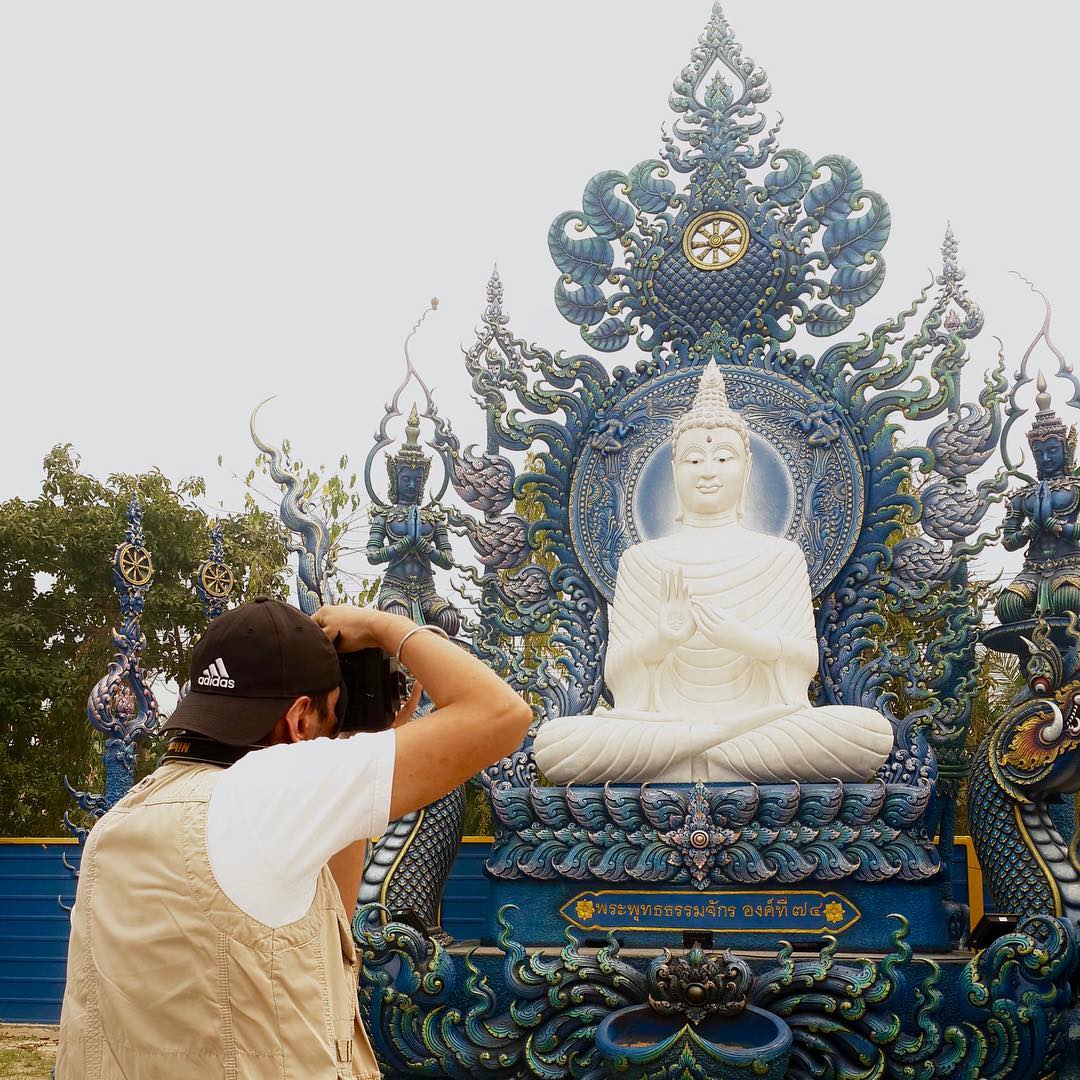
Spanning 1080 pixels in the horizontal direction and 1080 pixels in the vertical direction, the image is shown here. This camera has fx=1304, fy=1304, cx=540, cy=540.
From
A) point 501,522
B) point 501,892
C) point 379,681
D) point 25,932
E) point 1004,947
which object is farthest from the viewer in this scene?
point 25,932

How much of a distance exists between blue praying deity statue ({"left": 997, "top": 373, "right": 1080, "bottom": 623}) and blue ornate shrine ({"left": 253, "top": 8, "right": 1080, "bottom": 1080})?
0.02 metres

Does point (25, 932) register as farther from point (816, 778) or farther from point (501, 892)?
point (816, 778)

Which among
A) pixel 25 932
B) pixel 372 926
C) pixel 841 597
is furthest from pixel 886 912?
pixel 25 932

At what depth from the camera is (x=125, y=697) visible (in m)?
7.67

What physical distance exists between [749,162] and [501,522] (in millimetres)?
2712

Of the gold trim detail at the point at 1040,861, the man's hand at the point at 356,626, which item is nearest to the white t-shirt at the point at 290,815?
the man's hand at the point at 356,626

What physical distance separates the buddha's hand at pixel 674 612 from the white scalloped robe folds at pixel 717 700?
141mm

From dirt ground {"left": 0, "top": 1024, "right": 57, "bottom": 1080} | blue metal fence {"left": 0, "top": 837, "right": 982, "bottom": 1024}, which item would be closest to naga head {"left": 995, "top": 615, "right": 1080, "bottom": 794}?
blue metal fence {"left": 0, "top": 837, "right": 982, "bottom": 1024}

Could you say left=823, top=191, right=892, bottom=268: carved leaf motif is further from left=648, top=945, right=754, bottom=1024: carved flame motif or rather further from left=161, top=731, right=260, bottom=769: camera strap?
left=161, top=731, right=260, bottom=769: camera strap

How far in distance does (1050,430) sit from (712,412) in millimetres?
1866

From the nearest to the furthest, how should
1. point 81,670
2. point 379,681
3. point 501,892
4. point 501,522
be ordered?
1. point 379,681
2. point 501,892
3. point 501,522
4. point 81,670

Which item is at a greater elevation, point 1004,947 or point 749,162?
point 749,162

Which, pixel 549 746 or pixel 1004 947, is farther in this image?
pixel 549 746

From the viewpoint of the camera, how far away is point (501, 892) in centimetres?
693
